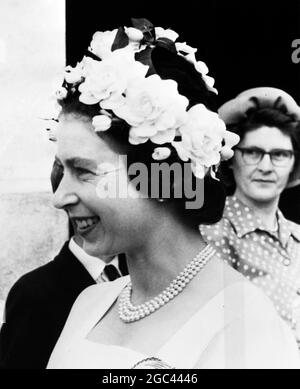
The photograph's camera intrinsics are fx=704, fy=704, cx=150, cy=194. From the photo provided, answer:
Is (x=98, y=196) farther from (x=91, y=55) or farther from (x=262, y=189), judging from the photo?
(x=262, y=189)

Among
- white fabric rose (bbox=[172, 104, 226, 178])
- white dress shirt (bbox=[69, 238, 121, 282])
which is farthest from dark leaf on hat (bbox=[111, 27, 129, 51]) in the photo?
white dress shirt (bbox=[69, 238, 121, 282])

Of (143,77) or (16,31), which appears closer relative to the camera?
(143,77)

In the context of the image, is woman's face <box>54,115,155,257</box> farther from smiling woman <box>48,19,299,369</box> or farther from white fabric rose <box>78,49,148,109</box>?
white fabric rose <box>78,49,148,109</box>

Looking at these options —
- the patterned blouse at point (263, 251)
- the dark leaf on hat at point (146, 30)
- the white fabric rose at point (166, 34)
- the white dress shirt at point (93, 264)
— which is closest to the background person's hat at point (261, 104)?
the patterned blouse at point (263, 251)

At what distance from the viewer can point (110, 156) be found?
9.24 ft

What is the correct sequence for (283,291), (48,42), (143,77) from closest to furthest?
(143,77), (283,291), (48,42)

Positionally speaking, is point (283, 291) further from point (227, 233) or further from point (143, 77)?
point (143, 77)

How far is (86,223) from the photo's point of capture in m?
2.92

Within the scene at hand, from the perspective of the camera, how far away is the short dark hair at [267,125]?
127 inches

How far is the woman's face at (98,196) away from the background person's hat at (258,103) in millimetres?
685

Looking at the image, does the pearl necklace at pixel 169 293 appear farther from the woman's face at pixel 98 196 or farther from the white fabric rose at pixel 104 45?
the white fabric rose at pixel 104 45

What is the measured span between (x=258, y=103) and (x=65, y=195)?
3.33ft

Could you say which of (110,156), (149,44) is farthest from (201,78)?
(110,156)

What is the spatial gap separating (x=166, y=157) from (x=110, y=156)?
0.23 meters
